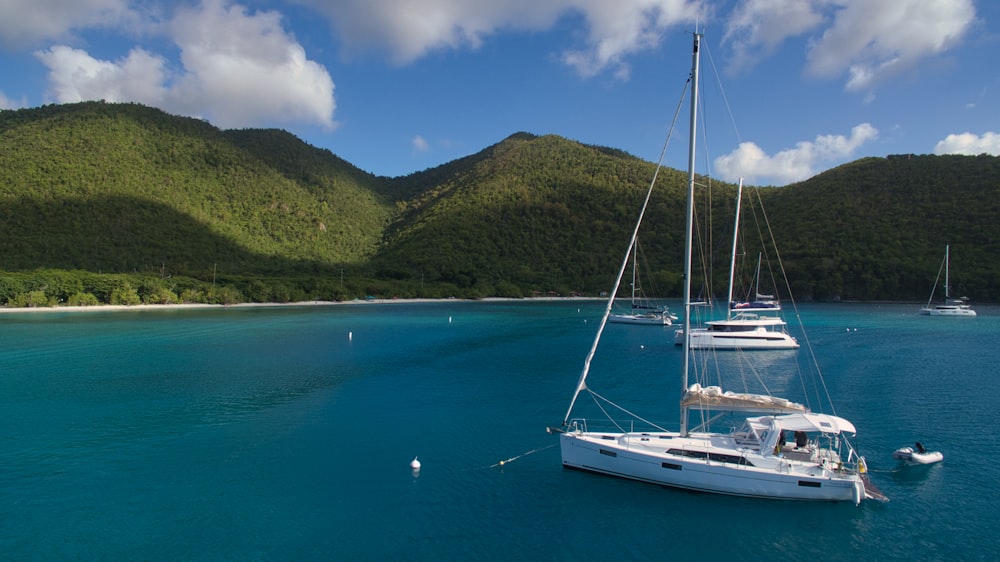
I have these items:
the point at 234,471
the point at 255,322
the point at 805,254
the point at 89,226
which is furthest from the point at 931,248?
the point at 89,226

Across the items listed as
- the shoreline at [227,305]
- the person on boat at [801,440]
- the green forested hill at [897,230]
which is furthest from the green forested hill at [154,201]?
the person on boat at [801,440]

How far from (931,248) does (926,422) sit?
367 feet

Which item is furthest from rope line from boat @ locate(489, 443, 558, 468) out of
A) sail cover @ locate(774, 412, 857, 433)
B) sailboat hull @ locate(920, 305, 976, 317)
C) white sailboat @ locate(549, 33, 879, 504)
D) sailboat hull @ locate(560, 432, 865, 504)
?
sailboat hull @ locate(920, 305, 976, 317)

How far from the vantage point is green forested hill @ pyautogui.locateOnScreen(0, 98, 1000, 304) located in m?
112

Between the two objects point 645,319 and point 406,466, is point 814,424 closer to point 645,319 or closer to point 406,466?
point 406,466

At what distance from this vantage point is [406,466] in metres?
20.6

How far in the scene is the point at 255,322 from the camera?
77438 millimetres

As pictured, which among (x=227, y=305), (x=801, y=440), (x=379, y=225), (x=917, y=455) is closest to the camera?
(x=801, y=440)

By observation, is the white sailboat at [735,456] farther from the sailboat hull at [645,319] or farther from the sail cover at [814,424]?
the sailboat hull at [645,319]

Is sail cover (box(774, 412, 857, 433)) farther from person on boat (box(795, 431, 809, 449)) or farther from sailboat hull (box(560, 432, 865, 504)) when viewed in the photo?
sailboat hull (box(560, 432, 865, 504))

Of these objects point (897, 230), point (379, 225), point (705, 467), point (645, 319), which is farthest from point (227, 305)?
point (897, 230)

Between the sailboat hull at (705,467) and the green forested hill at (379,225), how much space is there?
8231cm

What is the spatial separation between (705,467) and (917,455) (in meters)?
9.63

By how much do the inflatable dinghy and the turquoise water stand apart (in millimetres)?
521
